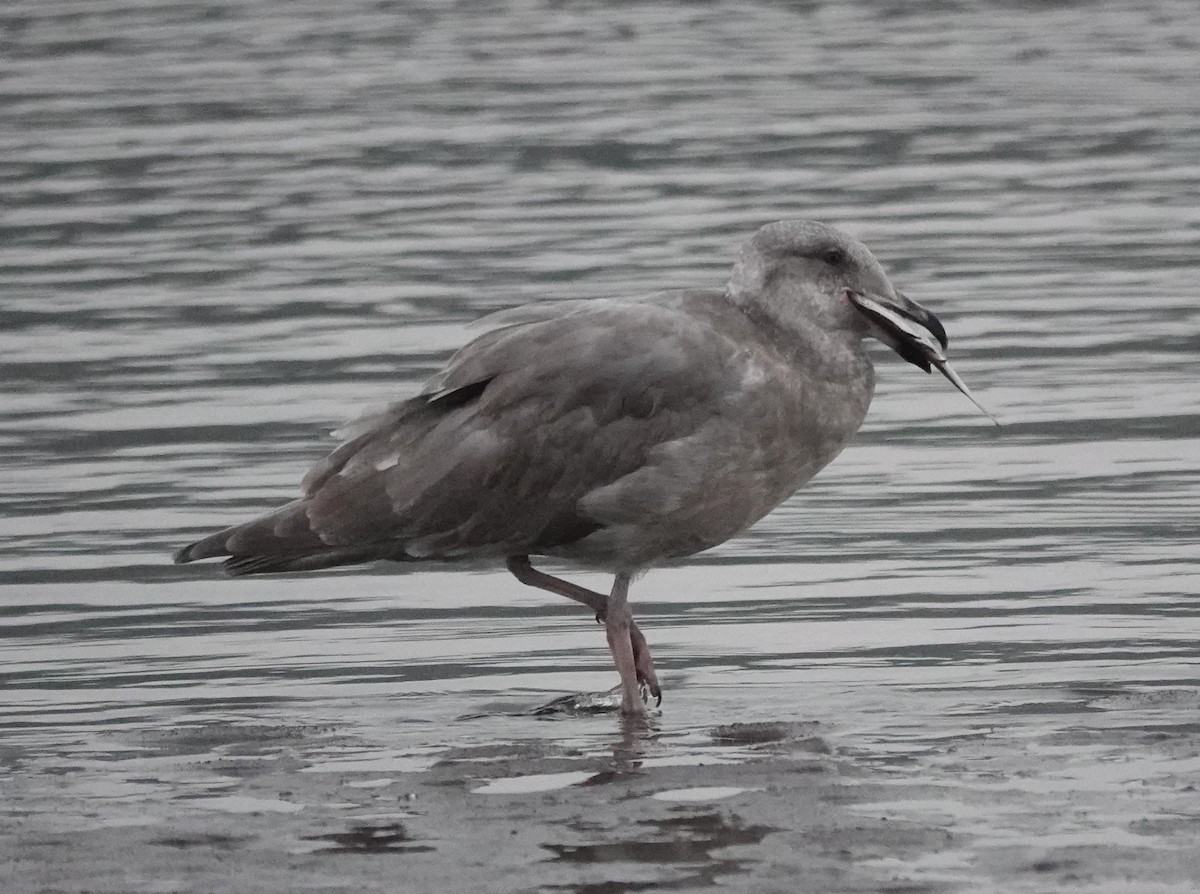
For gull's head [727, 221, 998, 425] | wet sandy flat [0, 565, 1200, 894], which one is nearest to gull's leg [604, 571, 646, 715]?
wet sandy flat [0, 565, 1200, 894]

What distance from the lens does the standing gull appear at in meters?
8.88

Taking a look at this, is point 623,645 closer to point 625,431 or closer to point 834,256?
point 625,431

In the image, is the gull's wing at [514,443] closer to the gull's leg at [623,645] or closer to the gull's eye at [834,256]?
the gull's leg at [623,645]

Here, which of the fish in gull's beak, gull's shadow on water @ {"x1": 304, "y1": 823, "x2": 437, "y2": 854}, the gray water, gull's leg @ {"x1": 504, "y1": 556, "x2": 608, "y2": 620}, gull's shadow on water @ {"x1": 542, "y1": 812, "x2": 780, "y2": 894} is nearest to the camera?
gull's shadow on water @ {"x1": 542, "y1": 812, "x2": 780, "y2": 894}

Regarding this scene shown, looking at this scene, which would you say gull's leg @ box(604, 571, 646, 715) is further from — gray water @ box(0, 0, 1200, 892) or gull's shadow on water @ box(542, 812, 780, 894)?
gull's shadow on water @ box(542, 812, 780, 894)

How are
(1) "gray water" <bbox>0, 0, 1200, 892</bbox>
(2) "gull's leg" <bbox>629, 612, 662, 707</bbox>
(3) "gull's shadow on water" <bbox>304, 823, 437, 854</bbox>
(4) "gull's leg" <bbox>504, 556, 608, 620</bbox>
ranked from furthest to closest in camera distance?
(4) "gull's leg" <bbox>504, 556, 608, 620</bbox> → (2) "gull's leg" <bbox>629, 612, 662, 707</bbox> → (1) "gray water" <bbox>0, 0, 1200, 892</bbox> → (3) "gull's shadow on water" <bbox>304, 823, 437, 854</bbox>

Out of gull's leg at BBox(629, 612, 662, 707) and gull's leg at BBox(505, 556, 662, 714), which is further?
gull's leg at BBox(629, 612, 662, 707)

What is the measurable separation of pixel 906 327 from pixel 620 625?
4.57ft

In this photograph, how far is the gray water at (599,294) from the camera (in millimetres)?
8711

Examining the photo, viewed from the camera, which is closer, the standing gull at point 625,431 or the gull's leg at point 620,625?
the standing gull at point 625,431

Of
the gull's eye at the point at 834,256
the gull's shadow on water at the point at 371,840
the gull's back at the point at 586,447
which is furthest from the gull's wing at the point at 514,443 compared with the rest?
the gull's shadow on water at the point at 371,840

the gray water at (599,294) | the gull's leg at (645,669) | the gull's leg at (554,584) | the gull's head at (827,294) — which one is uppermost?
the gull's head at (827,294)

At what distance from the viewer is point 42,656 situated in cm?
1012

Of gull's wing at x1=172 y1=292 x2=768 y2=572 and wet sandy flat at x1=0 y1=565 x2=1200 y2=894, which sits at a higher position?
gull's wing at x1=172 y1=292 x2=768 y2=572
